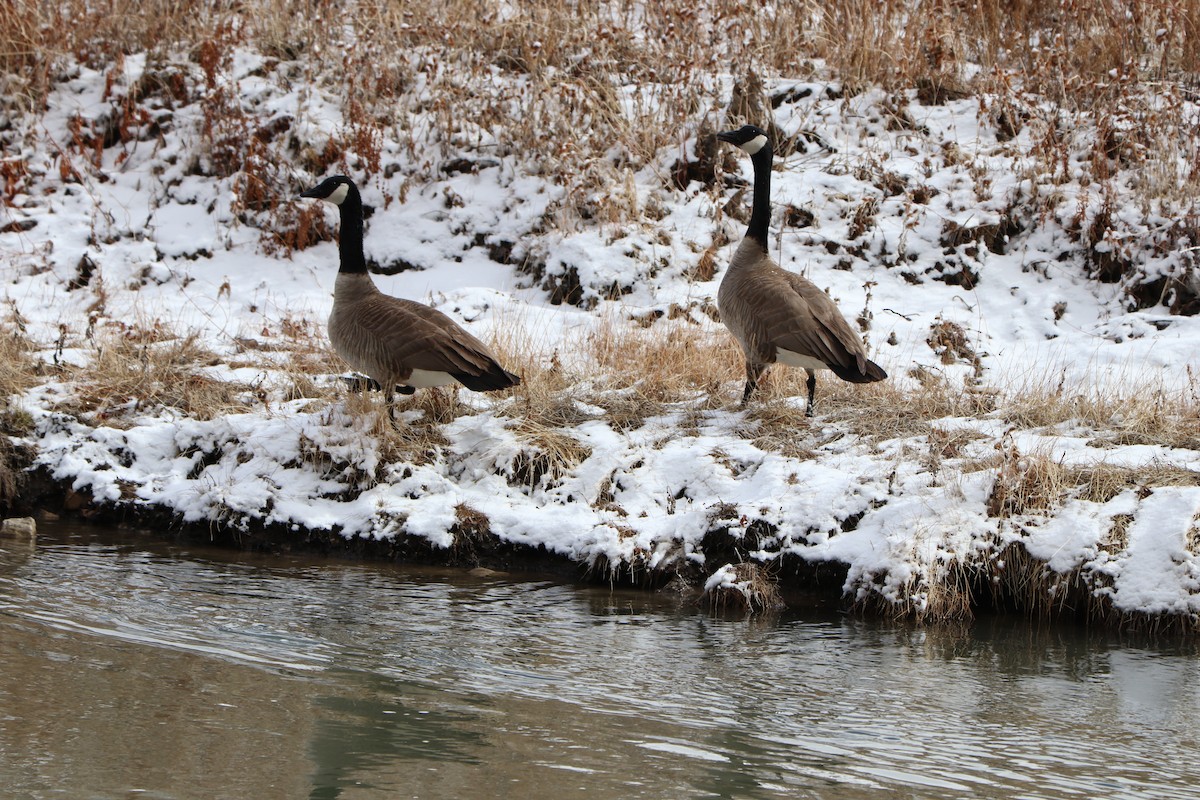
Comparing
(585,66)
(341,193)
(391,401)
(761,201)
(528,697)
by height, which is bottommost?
(528,697)

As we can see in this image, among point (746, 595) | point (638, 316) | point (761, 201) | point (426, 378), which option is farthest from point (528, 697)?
point (638, 316)

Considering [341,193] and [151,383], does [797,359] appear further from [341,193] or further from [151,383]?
[151,383]

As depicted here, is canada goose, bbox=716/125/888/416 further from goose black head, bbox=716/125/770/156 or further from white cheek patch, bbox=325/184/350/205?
white cheek patch, bbox=325/184/350/205

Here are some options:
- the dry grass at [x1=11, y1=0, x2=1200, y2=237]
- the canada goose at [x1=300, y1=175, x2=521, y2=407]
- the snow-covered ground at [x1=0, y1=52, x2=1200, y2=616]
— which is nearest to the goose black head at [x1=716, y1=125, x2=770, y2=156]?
the snow-covered ground at [x1=0, y1=52, x2=1200, y2=616]

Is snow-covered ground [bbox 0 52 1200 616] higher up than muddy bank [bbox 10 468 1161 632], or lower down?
higher up

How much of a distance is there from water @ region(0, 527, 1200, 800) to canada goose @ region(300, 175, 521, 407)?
3.93ft

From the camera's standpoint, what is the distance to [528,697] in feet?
14.7

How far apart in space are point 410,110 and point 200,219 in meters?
2.41

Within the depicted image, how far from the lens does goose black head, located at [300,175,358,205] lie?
7.86 m

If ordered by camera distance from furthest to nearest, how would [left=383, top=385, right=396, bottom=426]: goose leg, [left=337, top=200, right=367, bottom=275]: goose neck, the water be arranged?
1. [left=337, top=200, right=367, bottom=275]: goose neck
2. [left=383, top=385, right=396, bottom=426]: goose leg
3. the water

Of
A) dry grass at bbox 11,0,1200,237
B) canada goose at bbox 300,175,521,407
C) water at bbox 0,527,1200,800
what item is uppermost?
dry grass at bbox 11,0,1200,237

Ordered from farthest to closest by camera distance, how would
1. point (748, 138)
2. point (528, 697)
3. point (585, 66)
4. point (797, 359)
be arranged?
point (585, 66), point (748, 138), point (797, 359), point (528, 697)

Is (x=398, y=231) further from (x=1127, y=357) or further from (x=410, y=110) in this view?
(x=1127, y=357)

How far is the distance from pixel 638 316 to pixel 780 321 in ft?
9.15
